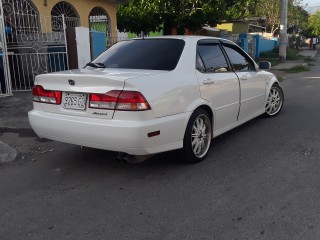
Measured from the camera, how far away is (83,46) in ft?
33.7

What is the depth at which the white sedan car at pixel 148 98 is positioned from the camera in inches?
150

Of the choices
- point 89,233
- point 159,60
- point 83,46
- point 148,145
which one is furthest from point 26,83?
point 89,233

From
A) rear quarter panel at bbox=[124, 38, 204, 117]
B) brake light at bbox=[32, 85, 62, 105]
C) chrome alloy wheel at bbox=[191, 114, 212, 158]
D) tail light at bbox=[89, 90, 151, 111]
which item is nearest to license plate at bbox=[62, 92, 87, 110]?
brake light at bbox=[32, 85, 62, 105]

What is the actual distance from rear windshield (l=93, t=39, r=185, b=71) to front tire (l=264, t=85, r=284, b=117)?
2.83m

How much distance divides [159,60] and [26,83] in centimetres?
730

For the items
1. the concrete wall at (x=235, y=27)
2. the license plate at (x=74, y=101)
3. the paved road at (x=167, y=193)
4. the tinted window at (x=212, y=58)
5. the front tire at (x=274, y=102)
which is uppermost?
the concrete wall at (x=235, y=27)

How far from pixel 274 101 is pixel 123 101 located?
4.11 m

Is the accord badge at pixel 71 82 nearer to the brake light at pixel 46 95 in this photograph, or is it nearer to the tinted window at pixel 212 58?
the brake light at pixel 46 95

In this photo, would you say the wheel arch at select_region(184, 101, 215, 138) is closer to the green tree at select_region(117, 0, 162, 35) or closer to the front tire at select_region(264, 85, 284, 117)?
the front tire at select_region(264, 85, 284, 117)

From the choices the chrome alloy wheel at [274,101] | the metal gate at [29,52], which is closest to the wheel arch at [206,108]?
the chrome alloy wheel at [274,101]

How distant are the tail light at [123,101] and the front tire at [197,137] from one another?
30.1 inches

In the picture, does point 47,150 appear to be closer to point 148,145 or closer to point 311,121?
point 148,145

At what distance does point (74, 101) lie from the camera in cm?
412

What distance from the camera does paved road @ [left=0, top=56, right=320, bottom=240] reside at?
3.10 meters
